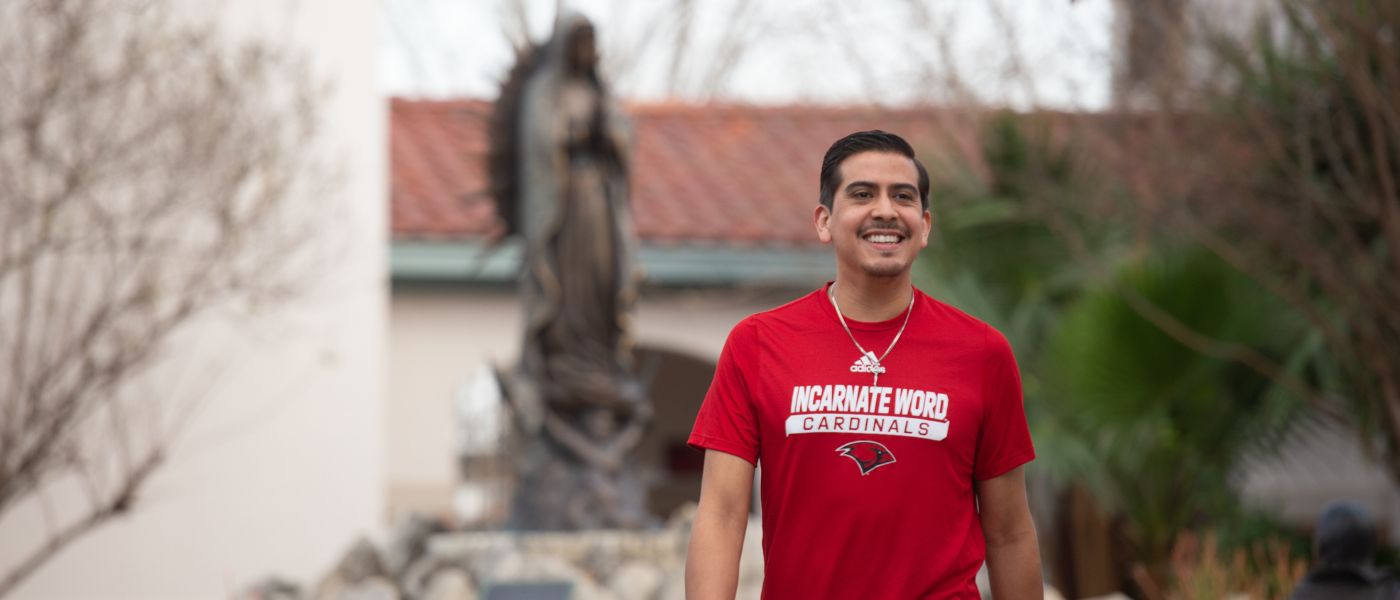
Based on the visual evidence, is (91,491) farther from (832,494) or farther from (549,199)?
(832,494)

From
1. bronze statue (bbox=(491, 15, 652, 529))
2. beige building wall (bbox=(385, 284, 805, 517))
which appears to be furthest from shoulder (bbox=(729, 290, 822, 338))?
beige building wall (bbox=(385, 284, 805, 517))

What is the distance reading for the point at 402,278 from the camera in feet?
50.2

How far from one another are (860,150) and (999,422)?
45 centimetres

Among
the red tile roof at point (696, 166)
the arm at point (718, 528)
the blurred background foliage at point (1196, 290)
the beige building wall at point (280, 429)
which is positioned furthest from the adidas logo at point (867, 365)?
the red tile roof at point (696, 166)

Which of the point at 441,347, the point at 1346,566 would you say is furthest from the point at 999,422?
the point at 441,347

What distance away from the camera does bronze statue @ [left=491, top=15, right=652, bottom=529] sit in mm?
9836

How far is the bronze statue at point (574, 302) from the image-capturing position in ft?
32.3

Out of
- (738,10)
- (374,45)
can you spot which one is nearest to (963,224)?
(374,45)

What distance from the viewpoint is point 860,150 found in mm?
2637

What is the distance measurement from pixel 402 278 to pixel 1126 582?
6.51 metres

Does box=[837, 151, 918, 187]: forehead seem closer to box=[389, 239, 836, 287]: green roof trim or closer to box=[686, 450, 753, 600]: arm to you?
box=[686, 450, 753, 600]: arm

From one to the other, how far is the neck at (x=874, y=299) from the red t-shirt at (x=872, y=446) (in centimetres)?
2

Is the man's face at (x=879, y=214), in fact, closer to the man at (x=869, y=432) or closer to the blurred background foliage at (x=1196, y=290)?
the man at (x=869, y=432)

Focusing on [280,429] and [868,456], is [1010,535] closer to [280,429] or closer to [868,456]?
[868,456]
